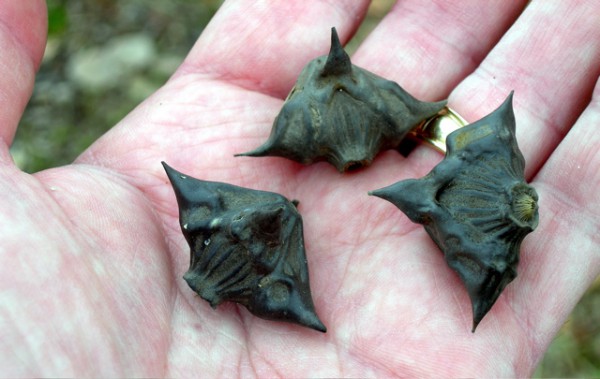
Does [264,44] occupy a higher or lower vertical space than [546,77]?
lower

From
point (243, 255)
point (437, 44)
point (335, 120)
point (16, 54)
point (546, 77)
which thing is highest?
point (546, 77)

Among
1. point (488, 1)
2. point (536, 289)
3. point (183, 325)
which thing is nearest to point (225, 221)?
point (183, 325)

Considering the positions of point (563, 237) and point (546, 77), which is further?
point (546, 77)

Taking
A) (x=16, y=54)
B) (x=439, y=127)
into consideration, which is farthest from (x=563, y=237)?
(x=16, y=54)

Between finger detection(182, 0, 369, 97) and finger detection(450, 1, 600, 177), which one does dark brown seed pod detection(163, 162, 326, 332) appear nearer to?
finger detection(182, 0, 369, 97)

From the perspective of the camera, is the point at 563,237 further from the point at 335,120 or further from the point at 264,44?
the point at 264,44

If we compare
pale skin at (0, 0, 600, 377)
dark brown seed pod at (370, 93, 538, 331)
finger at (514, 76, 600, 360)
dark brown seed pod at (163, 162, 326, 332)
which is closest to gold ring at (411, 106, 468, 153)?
pale skin at (0, 0, 600, 377)
